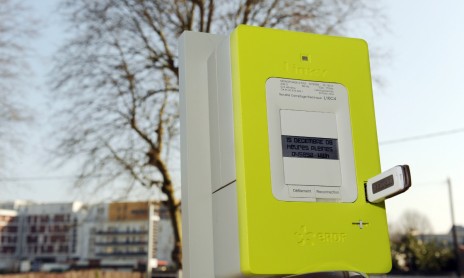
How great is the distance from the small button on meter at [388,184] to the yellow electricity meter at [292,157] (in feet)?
0.08

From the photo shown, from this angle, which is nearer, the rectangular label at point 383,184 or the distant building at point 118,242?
the rectangular label at point 383,184

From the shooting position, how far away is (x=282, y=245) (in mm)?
1128

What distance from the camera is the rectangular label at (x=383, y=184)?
1122 millimetres

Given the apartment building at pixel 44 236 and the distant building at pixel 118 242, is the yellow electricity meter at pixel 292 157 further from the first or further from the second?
the apartment building at pixel 44 236

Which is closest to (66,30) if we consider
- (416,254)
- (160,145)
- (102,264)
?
(160,145)

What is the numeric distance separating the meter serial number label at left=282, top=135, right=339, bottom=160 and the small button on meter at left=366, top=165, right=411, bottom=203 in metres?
0.10

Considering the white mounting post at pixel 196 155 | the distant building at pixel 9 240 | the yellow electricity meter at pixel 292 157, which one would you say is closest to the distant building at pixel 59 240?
the distant building at pixel 9 240

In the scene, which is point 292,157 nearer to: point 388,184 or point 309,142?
point 309,142

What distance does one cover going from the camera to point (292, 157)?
118 cm

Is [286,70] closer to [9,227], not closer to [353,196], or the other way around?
[353,196]

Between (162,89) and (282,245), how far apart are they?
5.85 metres

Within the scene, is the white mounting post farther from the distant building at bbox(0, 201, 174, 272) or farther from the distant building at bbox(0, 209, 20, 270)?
the distant building at bbox(0, 209, 20, 270)

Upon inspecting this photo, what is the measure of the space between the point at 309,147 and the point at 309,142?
0.01 m

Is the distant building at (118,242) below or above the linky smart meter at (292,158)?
above
